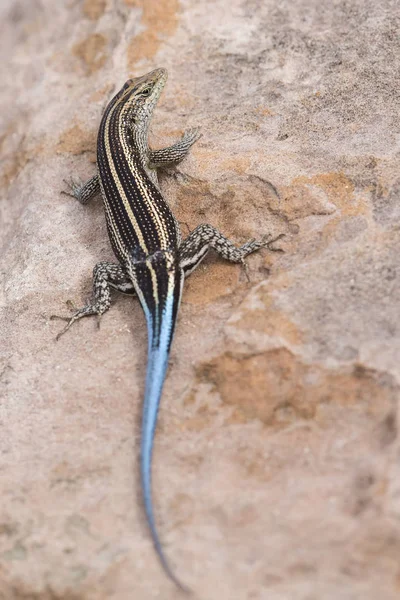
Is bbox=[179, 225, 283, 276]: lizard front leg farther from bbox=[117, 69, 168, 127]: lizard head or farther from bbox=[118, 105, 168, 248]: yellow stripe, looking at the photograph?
bbox=[117, 69, 168, 127]: lizard head

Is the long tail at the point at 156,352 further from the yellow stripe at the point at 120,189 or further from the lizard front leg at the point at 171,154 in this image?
the lizard front leg at the point at 171,154

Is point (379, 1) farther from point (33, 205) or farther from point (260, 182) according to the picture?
point (33, 205)

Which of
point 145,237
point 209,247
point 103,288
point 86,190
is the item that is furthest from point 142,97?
point 103,288

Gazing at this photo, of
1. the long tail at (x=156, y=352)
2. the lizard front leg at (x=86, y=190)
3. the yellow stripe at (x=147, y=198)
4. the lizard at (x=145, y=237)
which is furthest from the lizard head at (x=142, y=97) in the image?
the long tail at (x=156, y=352)

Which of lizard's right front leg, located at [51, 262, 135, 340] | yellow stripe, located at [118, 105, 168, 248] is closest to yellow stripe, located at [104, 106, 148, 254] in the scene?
yellow stripe, located at [118, 105, 168, 248]

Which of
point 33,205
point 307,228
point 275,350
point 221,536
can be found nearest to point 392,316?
point 275,350

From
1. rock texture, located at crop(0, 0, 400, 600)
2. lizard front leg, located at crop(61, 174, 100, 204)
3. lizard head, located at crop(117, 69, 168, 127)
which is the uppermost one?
lizard head, located at crop(117, 69, 168, 127)
